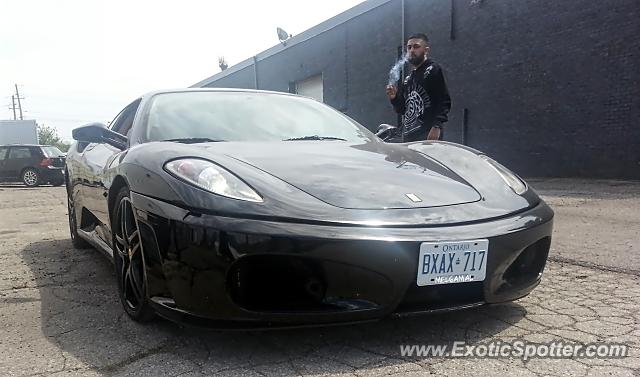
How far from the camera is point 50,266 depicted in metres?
3.64

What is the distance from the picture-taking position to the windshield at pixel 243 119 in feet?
9.02

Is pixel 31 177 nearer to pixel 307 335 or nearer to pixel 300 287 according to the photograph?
pixel 307 335

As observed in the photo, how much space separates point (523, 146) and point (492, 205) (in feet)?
33.3

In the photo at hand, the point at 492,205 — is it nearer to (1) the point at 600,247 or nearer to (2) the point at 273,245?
(2) the point at 273,245

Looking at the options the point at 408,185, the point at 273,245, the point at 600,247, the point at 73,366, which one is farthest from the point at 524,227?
the point at 600,247

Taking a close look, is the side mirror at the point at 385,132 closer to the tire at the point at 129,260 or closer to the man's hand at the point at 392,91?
the man's hand at the point at 392,91

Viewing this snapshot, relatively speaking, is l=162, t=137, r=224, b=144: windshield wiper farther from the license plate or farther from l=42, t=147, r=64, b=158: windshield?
l=42, t=147, r=64, b=158: windshield

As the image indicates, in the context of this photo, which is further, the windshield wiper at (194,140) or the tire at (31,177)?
the tire at (31,177)

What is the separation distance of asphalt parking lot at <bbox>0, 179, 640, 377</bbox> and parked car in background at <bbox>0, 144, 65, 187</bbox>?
15619 mm

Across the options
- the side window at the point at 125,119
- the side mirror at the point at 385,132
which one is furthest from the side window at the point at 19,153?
the side mirror at the point at 385,132

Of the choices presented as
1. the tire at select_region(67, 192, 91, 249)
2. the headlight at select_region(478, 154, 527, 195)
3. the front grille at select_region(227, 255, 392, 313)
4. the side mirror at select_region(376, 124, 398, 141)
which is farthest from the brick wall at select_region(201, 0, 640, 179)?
the front grille at select_region(227, 255, 392, 313)

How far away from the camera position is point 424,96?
14.3ft

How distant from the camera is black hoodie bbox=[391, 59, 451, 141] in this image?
434 centimetres

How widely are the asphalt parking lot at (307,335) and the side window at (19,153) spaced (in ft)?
53.0
